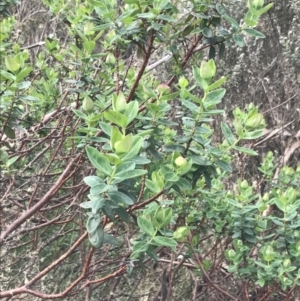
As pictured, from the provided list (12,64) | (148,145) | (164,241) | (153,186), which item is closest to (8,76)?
(12,64)

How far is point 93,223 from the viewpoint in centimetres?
131

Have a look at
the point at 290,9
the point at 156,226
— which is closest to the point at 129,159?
the point at 156,226

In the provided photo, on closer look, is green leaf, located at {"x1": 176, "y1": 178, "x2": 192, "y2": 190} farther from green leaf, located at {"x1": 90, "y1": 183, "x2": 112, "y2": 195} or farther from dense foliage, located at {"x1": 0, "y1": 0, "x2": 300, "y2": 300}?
green leaf, located at {"x1": 90, "y1": 183, "x2": 112, "y2": 195}

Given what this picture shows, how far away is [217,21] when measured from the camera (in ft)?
6.16

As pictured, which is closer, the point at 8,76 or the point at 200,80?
the point at 200,80

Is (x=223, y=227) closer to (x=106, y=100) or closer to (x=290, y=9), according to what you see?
(x=106, y=100)

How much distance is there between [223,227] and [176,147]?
98 centimetres

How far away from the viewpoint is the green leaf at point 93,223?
51.3 inches

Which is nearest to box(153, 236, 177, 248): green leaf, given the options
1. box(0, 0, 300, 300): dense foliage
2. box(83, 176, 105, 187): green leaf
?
box(0, 0, 300, 300): dense foliage

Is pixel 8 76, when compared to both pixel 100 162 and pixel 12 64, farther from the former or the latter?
pixel 100 162

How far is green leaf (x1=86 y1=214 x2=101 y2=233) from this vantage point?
4.28 ft

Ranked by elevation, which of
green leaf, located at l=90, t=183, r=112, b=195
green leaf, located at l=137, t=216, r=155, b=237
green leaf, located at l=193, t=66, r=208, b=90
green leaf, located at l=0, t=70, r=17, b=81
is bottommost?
green leaf, located at l=137, t=216, r=155, b=237

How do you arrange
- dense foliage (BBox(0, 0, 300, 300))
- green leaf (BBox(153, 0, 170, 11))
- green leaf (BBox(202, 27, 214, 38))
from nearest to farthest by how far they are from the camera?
dense foliage (BBox(0, 0, 300, 300)) < green leaf (BBox(153, 0, 170, 11)) < green leaf (BBox(202, 27, 214, 38))

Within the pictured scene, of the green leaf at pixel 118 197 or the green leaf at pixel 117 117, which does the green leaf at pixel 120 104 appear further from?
the green leaf at pixel 118 197
